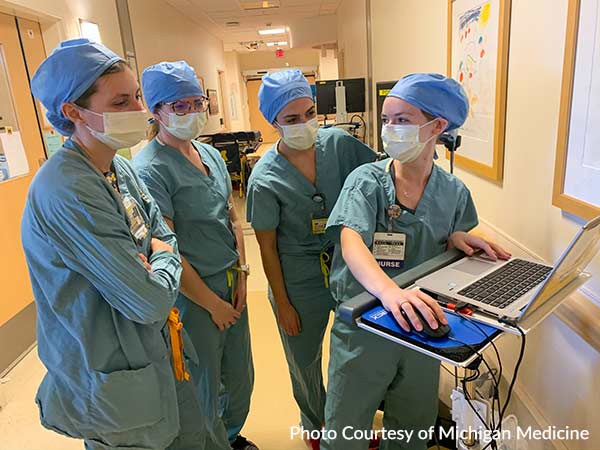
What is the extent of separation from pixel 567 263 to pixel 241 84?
11.2 metres

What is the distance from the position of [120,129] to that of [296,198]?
24.7 inches

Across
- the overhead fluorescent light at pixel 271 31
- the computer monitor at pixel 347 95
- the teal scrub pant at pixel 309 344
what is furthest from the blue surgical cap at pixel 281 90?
the overhead fluorescent light at pixel 271 31

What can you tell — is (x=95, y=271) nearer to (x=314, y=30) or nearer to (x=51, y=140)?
(x=51, y=140)

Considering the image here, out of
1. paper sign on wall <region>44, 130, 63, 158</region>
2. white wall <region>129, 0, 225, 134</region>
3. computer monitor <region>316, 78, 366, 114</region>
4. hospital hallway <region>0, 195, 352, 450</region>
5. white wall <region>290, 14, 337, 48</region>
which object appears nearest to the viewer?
hospital hallway <region>0, 195, 352, 450</region>

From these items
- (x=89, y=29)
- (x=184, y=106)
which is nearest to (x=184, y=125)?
(x=184, y=106)

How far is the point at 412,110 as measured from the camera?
1.16 meters

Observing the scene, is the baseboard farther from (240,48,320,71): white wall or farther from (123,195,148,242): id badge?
(240,48,320,71): white wall

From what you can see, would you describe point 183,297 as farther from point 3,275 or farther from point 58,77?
point 3,275

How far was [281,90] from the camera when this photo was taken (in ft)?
4.69

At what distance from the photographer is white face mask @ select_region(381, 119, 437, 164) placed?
1157 mm

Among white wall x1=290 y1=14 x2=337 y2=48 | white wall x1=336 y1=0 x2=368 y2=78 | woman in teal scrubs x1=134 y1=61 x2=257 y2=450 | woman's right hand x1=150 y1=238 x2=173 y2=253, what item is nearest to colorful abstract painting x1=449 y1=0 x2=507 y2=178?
woman in teal scrubs x1=134 y1=61 x2=257 y2=450

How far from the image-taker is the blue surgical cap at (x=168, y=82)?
1.39 m

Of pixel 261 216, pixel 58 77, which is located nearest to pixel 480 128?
pixel 261 216

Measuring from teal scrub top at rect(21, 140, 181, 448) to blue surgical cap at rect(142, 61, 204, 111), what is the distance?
0.45 metres
